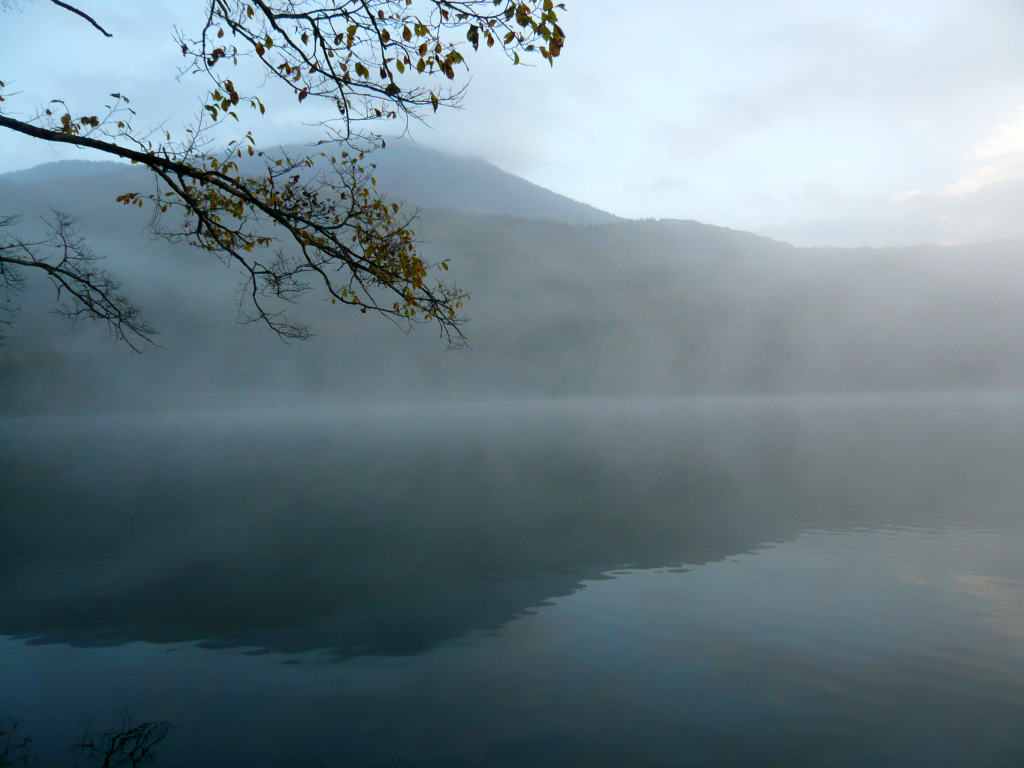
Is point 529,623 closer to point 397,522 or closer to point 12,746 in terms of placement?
point 12,746

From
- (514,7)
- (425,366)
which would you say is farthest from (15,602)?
(425,366)

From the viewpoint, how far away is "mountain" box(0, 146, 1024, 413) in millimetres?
114438

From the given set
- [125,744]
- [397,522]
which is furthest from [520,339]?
[125,744]

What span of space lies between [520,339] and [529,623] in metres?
153

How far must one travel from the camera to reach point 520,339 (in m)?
162

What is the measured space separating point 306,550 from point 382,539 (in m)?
1.79

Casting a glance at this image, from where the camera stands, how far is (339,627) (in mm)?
9719

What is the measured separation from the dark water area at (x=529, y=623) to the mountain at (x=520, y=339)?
103 meters

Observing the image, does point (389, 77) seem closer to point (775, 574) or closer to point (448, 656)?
point (448, 656)

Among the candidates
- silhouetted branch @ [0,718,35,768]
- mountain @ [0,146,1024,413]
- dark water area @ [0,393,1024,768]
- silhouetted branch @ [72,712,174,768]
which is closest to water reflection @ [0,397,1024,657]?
dark water area @ [0,393,1024,768]

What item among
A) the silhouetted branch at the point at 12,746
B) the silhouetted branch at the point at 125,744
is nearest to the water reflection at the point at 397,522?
the silhouetted branch at the point at 125,744

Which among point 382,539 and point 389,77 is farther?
point 382,539

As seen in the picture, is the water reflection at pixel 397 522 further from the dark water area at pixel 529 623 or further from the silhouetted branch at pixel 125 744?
the silhouetted branch at pixel 125 744

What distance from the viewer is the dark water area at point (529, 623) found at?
21.9 ft
